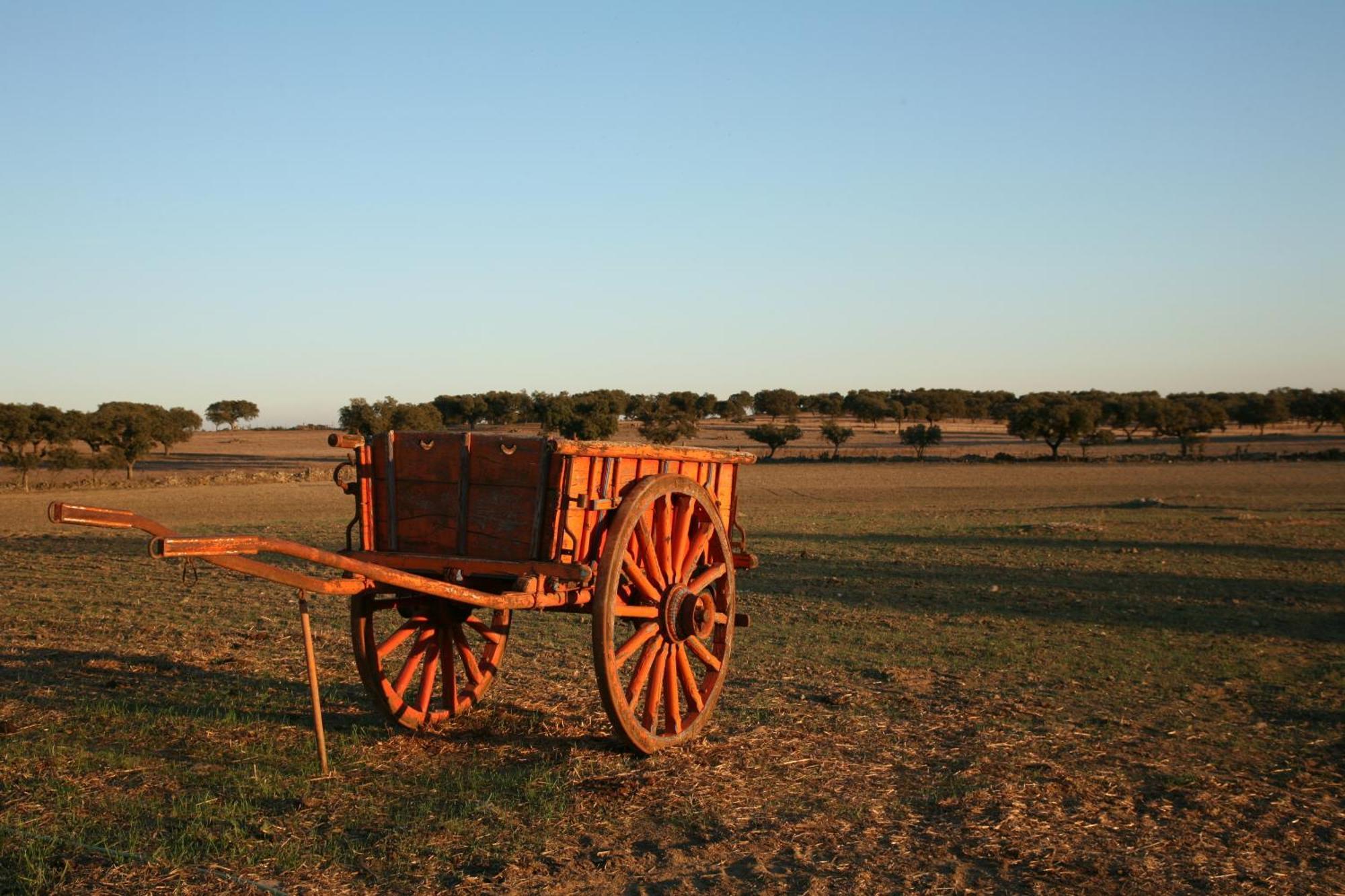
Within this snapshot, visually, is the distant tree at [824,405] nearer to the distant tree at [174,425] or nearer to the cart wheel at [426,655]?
the distant tree at [174,425]

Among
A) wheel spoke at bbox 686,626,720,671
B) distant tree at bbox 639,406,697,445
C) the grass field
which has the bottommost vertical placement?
the grass field

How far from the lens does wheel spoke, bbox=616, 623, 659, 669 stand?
6.12 m

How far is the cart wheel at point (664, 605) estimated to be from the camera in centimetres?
593

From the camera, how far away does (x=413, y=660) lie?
23.1 feet

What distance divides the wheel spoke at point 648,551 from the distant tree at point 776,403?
13955 centimetres

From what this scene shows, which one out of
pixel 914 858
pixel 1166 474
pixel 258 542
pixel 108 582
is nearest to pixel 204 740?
pixel 258 542

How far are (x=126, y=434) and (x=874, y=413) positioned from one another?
85286mm

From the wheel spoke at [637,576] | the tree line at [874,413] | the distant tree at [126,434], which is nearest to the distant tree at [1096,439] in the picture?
the tree line at [874,413]

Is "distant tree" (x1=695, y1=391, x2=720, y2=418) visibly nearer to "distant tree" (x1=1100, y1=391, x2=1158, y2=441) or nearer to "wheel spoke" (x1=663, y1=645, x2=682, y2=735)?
"distant tree" (x1=1100, y1=391, x2=1158, y2=441)

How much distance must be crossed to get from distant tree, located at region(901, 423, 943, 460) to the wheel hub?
245 ft

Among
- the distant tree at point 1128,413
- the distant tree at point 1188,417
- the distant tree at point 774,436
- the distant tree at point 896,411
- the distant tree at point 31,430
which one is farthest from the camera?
the distant tree at point 896,411

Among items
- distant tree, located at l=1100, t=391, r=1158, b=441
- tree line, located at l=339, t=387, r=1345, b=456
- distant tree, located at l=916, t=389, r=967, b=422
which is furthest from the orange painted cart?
distant tree, located at l=916, t=389, r=967, b=422

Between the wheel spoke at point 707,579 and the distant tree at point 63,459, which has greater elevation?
the wheel spoke at point 707,579

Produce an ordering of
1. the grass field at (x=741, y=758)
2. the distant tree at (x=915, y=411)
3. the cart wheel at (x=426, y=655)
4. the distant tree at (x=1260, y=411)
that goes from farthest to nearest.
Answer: the distant tree at (x=915, y=411)
the distant tree at (x=1260, y=411)
the cart wheel at (x=426, y=655)
the grass field at (x=741, y=758)
